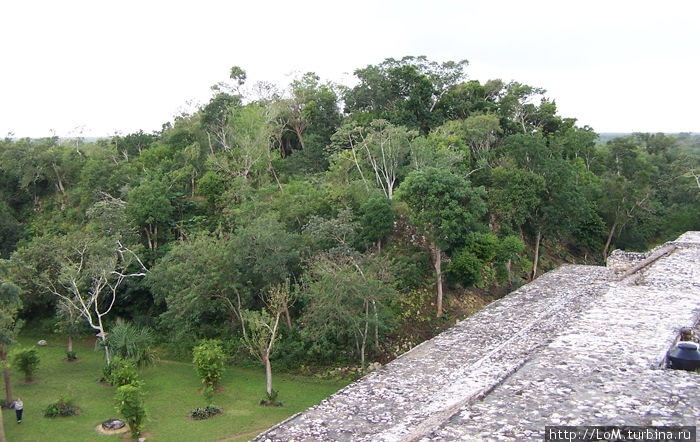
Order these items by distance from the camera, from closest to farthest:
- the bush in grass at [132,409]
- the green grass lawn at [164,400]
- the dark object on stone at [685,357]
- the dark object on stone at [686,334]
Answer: the dark object on stone at [685,357] < the dark object on stone at [686,334] < the bush in grass at [132,409] < the green grass lawn at [164,400]

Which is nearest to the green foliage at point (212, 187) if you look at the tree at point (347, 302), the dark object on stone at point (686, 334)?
the tree at point (347, 302)

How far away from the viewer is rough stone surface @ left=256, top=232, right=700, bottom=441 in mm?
5504

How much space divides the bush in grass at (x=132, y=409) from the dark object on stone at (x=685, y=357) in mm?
9572

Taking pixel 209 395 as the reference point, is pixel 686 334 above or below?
above

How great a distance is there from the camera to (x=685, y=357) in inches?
259

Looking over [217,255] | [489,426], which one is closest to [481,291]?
[217,255]

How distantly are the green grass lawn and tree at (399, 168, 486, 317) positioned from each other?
5611 millimetres

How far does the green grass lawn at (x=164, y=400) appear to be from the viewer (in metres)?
10.6

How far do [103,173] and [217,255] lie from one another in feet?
34.9

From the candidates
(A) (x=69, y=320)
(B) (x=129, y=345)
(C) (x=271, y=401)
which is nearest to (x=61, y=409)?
(B) (x=129, y=345)

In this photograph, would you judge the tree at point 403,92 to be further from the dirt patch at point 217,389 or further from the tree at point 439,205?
the dirt patch at point 217,389

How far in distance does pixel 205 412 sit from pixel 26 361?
576 centimetres

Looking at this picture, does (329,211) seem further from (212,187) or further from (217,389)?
(217,389)

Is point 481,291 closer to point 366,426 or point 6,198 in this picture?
point 366,426
